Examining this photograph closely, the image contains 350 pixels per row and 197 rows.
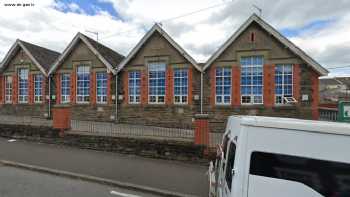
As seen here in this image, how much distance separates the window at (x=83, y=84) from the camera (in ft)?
66.1

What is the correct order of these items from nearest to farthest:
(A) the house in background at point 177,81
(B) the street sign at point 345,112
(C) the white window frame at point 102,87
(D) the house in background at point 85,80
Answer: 1. (B) the street sign at point 345,112
2. (A) the house in background at point 177,81
3. (D) the house in background at point 85,80
4. (C) the white window frame at point 102,87

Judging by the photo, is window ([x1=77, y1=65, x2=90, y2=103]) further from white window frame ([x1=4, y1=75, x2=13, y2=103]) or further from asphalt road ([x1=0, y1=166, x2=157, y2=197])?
asphalt road ([x1=0, y1=166, x2=157, y2=197])

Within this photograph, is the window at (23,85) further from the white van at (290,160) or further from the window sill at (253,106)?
the white van at (290,160)

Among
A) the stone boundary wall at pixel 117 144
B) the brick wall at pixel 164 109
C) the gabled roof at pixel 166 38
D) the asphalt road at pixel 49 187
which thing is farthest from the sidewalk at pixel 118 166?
the gabled roof at pixel 166 38

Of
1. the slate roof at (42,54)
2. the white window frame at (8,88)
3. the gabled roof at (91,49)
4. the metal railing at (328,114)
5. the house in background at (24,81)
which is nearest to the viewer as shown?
→ the metal railing at (328,114)

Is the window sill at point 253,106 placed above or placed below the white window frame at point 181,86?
below

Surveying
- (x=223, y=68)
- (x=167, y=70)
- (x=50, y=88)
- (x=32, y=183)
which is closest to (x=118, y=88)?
(x=167, y=70)

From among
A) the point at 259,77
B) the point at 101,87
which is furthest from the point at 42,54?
the point at 259,77

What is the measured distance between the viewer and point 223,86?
16.9m

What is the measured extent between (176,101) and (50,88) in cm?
1152

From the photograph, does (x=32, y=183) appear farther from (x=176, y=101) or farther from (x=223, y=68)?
(x=223, y=68)

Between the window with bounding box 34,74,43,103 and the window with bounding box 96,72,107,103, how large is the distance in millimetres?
6032

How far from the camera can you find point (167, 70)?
17.9 m

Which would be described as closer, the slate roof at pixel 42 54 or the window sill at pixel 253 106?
the window sill at pixel 253 106
